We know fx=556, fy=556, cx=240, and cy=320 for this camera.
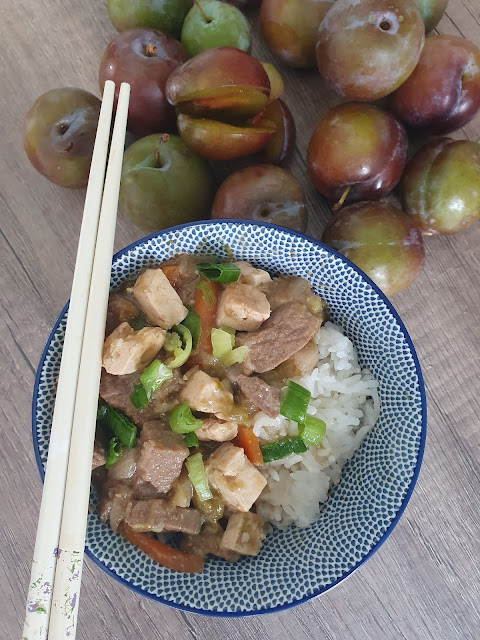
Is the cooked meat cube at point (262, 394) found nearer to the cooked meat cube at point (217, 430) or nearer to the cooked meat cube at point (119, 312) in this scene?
the cooked meat cube at point (217, 430)

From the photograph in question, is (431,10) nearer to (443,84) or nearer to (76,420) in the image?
(443,84)

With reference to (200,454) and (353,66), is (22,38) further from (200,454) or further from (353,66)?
(200,454)

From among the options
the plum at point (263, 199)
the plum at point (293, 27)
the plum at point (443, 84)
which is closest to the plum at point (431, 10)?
the plum at point (443, 84)

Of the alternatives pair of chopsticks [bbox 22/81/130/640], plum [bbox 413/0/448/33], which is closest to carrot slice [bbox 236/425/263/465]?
pair of chopsticks [bbox 22/81/130/640]

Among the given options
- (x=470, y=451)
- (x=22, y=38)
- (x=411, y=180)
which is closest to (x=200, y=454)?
(x=470, y=451)

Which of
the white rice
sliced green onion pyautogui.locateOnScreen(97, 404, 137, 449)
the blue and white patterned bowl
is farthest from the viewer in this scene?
the white rice

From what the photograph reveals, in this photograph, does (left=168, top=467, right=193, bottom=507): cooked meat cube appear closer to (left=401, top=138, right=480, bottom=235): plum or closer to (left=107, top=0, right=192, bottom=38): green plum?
(left=401, top=138, right=480, bottom=235): plum

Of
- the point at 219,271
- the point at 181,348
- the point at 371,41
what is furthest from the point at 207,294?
the point at 371,41
